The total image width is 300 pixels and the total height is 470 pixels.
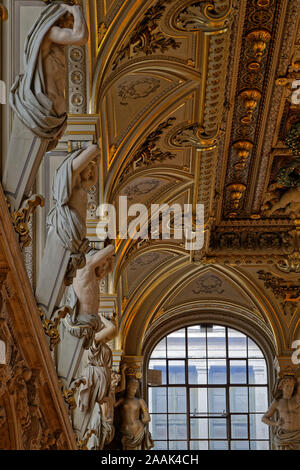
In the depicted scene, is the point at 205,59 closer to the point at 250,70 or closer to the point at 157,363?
the point at 250,70

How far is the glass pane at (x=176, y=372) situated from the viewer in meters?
24.4

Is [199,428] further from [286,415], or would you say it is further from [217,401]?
[286,415]

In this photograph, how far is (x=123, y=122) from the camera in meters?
13.0

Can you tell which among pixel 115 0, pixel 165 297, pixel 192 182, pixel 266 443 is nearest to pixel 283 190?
pixel 192 182

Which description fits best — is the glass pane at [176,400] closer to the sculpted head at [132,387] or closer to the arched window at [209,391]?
the arched window at [209,391]

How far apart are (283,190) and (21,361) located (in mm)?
9571

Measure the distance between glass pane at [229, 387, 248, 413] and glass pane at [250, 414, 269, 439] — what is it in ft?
1.07

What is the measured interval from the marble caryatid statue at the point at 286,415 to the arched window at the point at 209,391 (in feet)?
4.83

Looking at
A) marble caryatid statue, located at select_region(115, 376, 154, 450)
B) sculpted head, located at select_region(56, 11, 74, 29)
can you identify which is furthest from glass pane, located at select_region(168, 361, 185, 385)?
sculpted head, located at select_region(56, 11, 74, 29)

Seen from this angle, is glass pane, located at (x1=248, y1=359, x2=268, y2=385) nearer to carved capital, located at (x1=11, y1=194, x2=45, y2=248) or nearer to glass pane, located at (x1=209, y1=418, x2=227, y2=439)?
glass pane, located at (x1=209, y1=418, x2=227, y2=439)

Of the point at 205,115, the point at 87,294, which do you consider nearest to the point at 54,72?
the point at 87,294

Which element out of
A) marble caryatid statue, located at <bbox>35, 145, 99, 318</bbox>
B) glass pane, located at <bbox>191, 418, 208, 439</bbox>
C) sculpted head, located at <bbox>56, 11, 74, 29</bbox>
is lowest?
marble caryatid statue, located at <bbox>35, 145, 99, 318</bbox>

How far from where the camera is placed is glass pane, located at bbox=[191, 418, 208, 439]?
2402 cm

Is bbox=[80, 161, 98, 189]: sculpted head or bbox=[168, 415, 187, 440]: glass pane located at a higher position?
bbox=[168, 415, 187, 440]: glass pane
